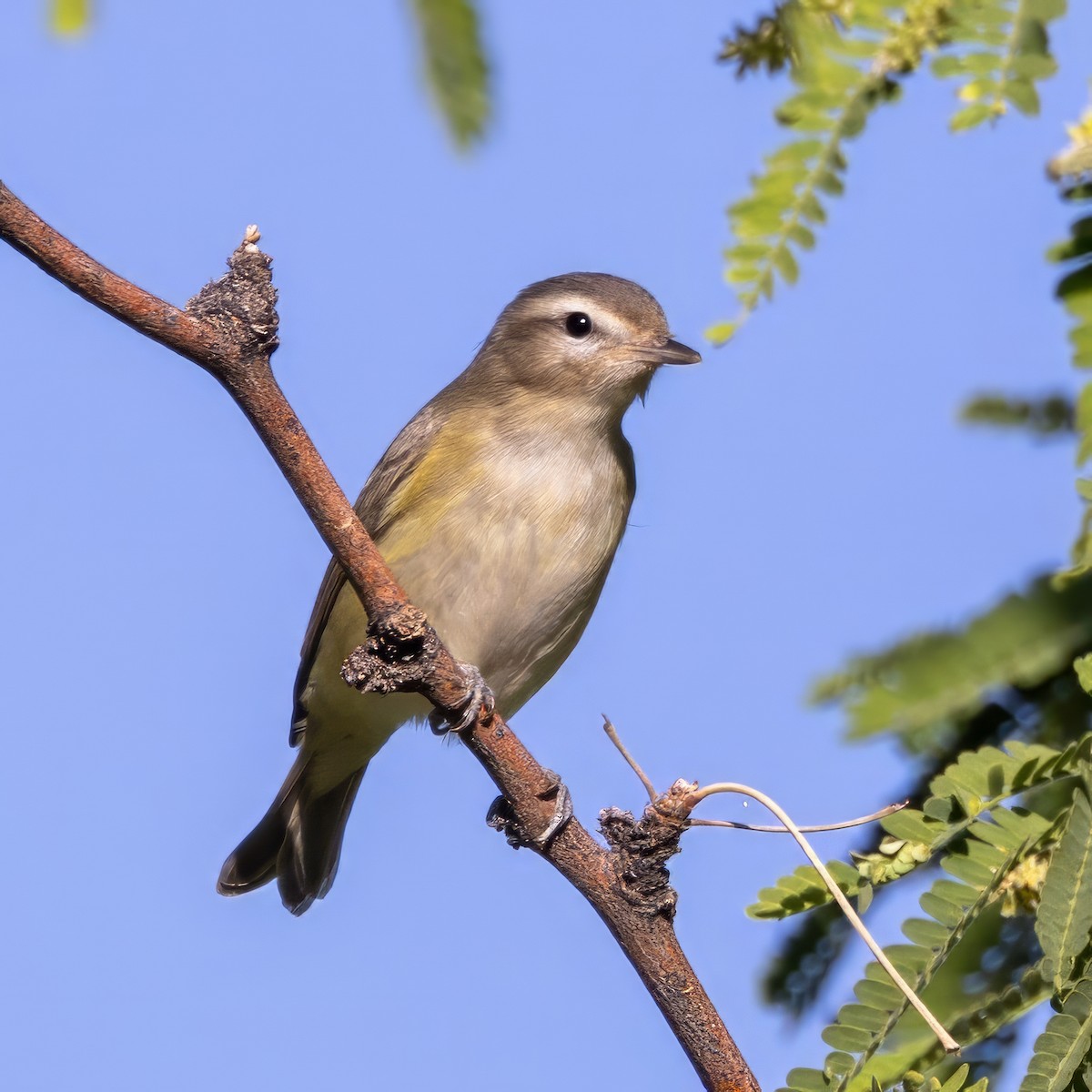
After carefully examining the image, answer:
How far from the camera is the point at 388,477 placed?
5930 mm

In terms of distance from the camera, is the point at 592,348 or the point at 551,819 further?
the point at 592,348

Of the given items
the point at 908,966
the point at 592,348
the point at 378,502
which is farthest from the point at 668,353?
the point at 908,966

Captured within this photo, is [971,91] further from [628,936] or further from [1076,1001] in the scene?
[628,936]

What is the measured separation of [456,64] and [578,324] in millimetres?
4840

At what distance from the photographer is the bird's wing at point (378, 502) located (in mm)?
5855

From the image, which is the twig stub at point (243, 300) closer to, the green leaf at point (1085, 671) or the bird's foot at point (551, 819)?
the bird's foot at point (551, 819)

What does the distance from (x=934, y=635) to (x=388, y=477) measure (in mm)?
3271

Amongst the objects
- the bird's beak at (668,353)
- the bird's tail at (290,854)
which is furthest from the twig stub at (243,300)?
the bird's tail at (290,854)

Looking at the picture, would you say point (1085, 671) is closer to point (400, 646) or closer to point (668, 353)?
point (400, 646)

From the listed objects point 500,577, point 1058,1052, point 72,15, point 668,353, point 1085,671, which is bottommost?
point 1058,1052

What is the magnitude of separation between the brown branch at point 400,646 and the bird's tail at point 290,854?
3383 mm

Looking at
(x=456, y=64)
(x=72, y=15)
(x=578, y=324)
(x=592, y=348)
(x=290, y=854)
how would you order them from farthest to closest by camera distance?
(x=290, y=854) → (x=578, y=324) → (x=592, y=348) → (x=456, y=64) → (x=72, y=15)

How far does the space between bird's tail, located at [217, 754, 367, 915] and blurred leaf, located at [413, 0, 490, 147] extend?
5.53 metres

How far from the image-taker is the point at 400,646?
11.0 feet
